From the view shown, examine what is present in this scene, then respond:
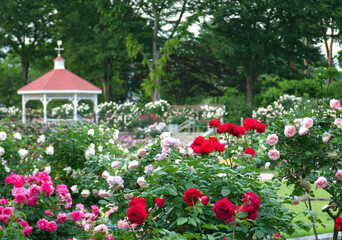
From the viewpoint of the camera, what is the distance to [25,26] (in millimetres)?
34812

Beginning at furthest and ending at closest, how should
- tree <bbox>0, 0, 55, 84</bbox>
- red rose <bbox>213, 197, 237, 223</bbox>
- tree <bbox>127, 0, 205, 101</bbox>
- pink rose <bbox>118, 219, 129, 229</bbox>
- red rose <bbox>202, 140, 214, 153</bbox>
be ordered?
1. tree <bbox>0, 0, 55, 84</bbox>
2. tree <bbox>127, 0, 205, 101</bbox>
3. red rose <bbox>202, 140, 214, 153</bbox>
4. pink rose <bbox>118, 219, 129, 229</bbox>
5. red rose <bbox>213, 197, 237, 223</bbox>

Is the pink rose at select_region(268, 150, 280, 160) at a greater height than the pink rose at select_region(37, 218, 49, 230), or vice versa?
the pink rose at select_region(268, 150, 280, 160)

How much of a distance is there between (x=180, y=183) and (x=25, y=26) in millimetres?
34355

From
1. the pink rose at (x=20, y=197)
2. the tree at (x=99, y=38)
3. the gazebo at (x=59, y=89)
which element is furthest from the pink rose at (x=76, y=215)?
the tree at (x=99, y=38)

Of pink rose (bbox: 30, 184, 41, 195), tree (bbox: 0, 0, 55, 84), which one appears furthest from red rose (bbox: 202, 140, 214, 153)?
tree (bbox: 0, 0, 55, 84)

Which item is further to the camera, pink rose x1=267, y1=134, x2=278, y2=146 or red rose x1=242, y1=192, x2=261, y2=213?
pink rose x1=267, y1=134, x2=278, y2=146

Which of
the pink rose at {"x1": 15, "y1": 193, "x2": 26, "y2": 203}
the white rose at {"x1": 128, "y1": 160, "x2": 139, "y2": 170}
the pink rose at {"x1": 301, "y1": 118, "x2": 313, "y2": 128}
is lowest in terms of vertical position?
the pink rose at {"x1": 15, "y1": 193, "x2": 26, "y2": 203}

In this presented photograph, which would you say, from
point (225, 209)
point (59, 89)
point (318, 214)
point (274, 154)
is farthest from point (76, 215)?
point (59, 89)

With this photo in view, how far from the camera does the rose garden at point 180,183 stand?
3.06 metres

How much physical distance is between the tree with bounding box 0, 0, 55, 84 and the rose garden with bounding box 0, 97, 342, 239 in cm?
2918

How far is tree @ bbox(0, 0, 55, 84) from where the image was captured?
33.5 m

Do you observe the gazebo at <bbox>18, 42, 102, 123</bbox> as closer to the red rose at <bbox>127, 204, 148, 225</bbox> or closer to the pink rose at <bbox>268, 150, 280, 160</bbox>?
the pink rose at <bbox>268, 150, 280, 160</bbox>

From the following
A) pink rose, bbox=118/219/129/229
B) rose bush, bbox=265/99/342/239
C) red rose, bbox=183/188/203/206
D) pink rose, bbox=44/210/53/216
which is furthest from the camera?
rose bush, bbox=265/99/342/239

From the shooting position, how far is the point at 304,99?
814 inches
